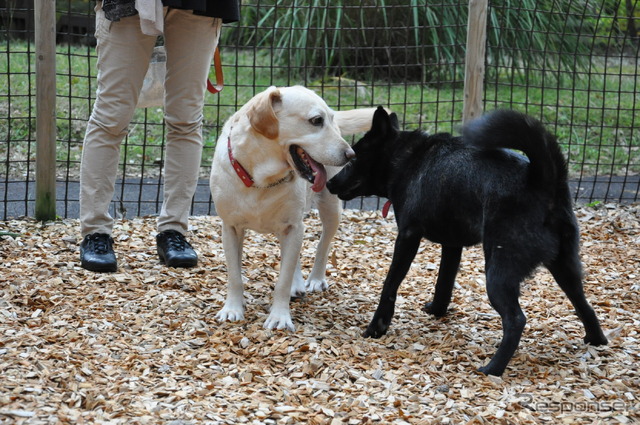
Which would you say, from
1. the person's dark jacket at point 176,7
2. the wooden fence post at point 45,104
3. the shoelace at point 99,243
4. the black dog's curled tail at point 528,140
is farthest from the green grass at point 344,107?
the black dog's curled tail at point 528,140

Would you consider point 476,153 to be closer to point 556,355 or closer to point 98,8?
point 556,355

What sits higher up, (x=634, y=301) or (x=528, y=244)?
(x=528, y=244)

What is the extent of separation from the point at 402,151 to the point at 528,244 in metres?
0.81

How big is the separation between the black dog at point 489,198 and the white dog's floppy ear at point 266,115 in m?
0.46

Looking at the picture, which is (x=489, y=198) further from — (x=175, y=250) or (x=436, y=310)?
(x=175, y=250)

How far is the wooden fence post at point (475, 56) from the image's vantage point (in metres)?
5.59

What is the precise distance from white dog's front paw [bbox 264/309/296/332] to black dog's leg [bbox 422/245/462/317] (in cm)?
77

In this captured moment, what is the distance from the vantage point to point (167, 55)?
162 inches

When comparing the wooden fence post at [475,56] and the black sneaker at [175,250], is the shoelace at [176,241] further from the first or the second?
the wooden fence post at [475,56]

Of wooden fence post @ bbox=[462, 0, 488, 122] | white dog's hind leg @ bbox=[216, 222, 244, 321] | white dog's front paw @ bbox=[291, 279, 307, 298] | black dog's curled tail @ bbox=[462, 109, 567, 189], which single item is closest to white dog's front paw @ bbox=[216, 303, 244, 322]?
white dog's hind leg @ bbox=[216, 222, 244, 321]

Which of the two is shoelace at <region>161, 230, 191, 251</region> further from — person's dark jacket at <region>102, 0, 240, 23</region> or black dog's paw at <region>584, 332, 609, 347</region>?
black dog's paw at <region>584, 332, 609, 347</region>

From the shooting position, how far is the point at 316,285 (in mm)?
4250

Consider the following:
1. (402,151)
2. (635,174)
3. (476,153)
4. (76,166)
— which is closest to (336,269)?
(402,151)

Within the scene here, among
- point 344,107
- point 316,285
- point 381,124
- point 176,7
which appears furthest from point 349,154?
point 344,107
